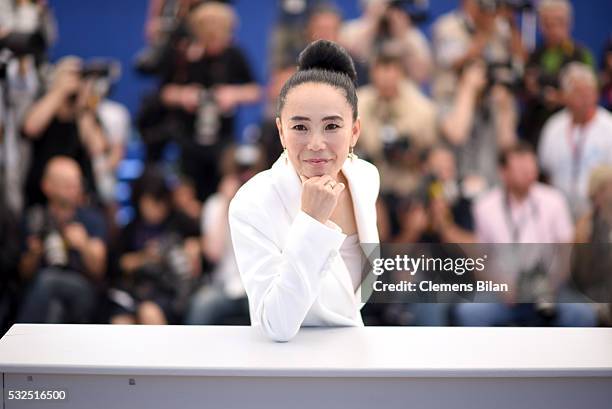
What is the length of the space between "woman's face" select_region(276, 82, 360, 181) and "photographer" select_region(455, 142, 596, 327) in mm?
2461

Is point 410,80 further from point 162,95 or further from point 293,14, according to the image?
point 162,95

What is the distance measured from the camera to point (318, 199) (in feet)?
6.66

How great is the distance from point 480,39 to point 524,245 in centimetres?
117

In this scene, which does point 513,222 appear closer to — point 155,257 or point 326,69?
point 155,257

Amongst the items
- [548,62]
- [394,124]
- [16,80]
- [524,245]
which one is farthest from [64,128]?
[548,62]

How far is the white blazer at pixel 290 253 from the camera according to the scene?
2.00 m

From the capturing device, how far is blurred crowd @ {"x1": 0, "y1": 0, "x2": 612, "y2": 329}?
4.66 meters

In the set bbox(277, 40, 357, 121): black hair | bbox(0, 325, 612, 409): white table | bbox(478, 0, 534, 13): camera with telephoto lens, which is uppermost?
bbox(478, 0, 534, 13): camera with telephoto lens

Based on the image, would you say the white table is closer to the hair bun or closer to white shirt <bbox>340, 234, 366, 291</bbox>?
white shirt <bbox>340, 234, 366, 291</bbox>

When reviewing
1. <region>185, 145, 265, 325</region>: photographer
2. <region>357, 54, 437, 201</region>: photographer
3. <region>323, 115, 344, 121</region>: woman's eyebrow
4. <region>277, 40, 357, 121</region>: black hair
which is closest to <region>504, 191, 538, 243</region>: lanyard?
<region>357, 54, 437, 201</region>: photographer

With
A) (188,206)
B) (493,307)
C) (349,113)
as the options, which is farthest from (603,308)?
(349,113)

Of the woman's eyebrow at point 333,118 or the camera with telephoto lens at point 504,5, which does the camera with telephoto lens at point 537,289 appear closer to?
the camera with telephoto lens at point 504,5

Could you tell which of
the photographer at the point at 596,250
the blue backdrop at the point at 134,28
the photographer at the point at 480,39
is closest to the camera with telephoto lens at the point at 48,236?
the blue backdrop at the point at 134,28

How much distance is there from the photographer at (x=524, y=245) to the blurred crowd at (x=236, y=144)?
1cm
